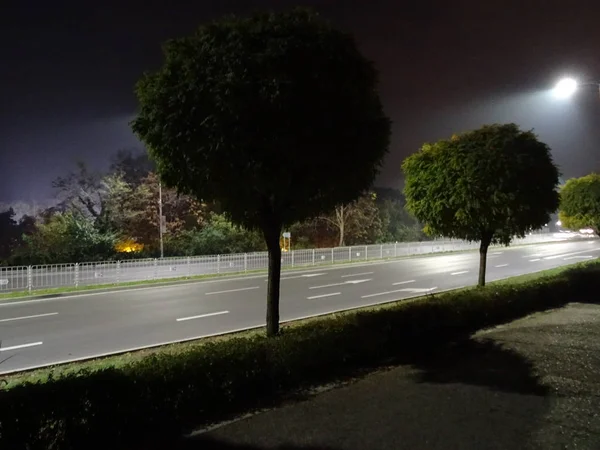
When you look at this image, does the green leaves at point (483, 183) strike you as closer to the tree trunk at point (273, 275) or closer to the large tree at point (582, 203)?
the tree trunk at point (273, 275)

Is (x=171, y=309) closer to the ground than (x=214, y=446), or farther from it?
closer to the ground

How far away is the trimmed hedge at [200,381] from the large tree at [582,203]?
15703mm

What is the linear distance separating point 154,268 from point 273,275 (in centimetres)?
1696

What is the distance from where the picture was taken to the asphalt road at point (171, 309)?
9.88 metres

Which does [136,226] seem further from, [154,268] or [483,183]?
[483,183]

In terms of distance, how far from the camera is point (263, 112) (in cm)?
571

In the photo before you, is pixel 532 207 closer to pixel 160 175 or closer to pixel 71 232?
pixel 160 175

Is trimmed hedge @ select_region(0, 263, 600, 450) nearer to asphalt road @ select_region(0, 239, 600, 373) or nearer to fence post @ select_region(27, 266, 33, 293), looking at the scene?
asphalt road @ select_region(0, 239, 600, 373)

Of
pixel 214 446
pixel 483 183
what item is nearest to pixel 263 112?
pixel 214 446

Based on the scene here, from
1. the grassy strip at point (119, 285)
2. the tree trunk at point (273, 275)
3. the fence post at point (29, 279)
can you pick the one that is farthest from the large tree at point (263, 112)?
the fence post at point (29, 279)

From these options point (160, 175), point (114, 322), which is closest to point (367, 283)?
point (114, 322)

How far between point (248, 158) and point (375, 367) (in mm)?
3274

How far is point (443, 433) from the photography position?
4.68 metres

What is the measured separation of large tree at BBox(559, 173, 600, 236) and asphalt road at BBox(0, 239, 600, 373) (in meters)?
3.40
